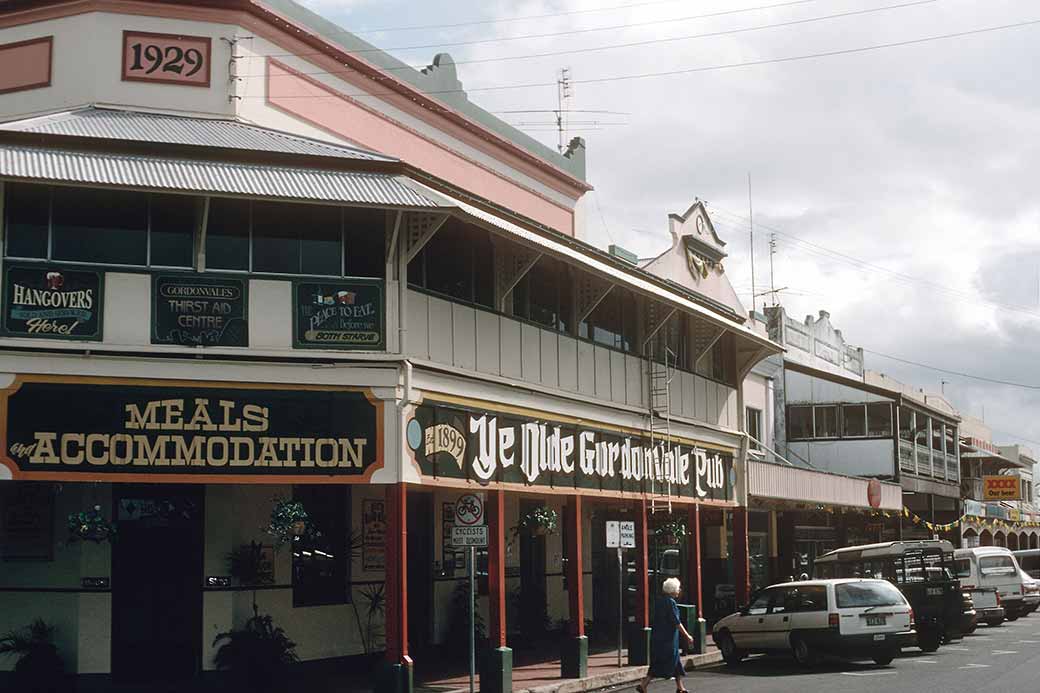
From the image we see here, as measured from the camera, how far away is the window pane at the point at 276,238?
17.8 meters

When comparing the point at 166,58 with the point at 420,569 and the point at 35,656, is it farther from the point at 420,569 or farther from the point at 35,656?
the point at 420,569

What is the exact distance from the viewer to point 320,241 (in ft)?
59.6

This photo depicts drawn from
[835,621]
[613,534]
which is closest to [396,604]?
[613,534]

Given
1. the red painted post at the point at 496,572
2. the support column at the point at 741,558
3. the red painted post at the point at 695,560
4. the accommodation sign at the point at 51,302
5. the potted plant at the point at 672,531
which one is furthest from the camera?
the support column at the point at 741,558

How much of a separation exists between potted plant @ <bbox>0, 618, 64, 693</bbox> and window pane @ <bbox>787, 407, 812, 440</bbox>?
33.2 meters

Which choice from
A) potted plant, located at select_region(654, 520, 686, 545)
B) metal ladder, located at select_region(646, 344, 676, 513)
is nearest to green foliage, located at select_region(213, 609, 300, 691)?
metal ladder, located at select_region(646, 344, 676, 513)

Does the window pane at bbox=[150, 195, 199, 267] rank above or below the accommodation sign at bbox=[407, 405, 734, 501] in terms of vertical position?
above

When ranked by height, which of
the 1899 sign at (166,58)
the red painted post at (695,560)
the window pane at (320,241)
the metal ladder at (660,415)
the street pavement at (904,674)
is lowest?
the street pavement at (904,674)

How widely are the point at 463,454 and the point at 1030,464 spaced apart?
7810cm

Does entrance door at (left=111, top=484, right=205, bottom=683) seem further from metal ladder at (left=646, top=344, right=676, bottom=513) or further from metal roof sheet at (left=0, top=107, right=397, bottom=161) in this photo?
metal ladder at (left=646, top=344, right=676, bottom=513)

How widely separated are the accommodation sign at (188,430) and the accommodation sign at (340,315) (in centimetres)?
71

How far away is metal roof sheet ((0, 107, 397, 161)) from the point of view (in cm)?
1766

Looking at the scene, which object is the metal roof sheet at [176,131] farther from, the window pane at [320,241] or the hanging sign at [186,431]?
the hanging sign at [186,431]

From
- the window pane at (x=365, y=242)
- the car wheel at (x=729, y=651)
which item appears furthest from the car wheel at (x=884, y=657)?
the window pane at (x=365, y=242)
